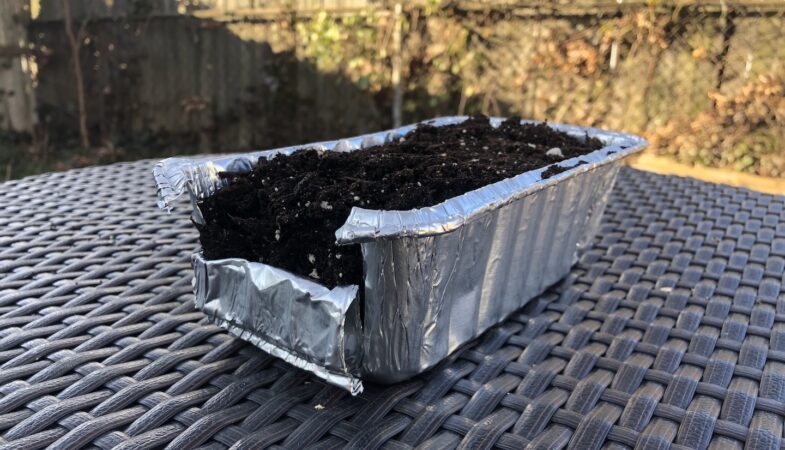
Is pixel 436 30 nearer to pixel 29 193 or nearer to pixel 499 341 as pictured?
pixel 29 193

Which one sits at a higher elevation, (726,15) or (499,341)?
(726,15)

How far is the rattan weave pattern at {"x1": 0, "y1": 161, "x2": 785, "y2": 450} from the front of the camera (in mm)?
Result: 629

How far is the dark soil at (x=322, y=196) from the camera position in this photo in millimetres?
729

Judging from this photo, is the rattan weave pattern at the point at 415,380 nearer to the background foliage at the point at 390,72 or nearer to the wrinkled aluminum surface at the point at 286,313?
the wrinkled aluminum surface at the point at 286,313

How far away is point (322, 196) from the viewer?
76 cm

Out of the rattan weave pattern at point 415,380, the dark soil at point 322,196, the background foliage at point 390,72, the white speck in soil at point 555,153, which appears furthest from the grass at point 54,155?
the white speck in soil at point 555,153

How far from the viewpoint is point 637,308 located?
94cm

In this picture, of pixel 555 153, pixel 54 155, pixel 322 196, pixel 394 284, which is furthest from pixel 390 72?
pixel 394 284

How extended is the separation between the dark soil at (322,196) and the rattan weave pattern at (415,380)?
0.14m

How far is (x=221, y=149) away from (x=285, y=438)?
437cm

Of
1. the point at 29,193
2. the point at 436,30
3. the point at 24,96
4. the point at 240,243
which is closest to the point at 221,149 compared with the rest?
the point at 24,96

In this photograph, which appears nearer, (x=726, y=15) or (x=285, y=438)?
(x=285, y=438)

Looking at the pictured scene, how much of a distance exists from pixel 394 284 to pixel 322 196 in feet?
0.54

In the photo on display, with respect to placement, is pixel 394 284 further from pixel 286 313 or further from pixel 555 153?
pixel 555 153
